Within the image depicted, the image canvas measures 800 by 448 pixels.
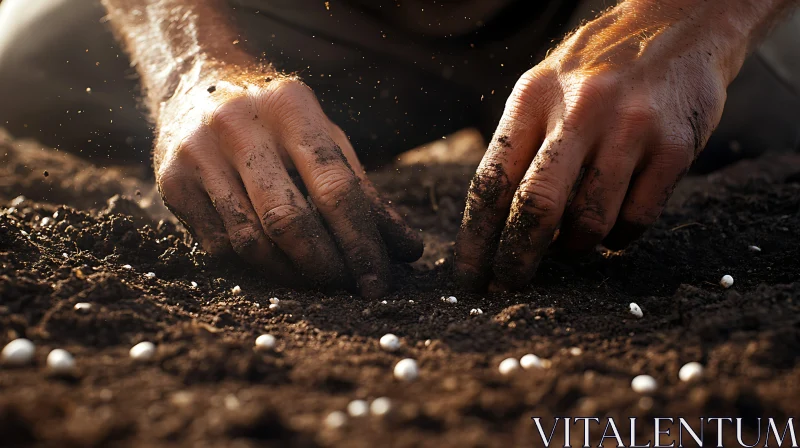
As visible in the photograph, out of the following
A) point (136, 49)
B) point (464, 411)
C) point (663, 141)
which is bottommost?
point (464, 411)

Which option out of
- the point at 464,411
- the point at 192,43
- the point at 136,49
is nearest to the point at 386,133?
the point at 192,43

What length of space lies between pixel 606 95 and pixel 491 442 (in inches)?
47.6

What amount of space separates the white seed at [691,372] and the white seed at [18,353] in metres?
1.49

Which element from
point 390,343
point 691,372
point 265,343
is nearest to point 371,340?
A: point 390,343

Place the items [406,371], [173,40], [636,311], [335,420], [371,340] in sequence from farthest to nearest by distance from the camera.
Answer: [173,40]
[636,311]
[371,340]
[406,371]
[335,420]

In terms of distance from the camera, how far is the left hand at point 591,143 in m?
1.72

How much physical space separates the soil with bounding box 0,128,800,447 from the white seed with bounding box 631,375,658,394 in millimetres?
19

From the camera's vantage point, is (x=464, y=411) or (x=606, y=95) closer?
(x=464, y=411)

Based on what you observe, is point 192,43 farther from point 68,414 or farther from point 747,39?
point 747,39

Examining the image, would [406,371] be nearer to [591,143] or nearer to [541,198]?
[541,198]

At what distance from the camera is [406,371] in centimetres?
126

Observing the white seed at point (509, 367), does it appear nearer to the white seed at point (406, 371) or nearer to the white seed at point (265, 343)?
the white seed at point (406, 371)

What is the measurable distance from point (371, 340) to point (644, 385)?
28.5 inches

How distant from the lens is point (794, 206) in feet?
9.03
